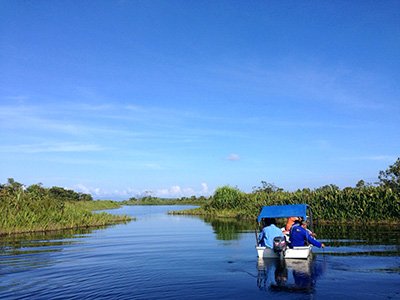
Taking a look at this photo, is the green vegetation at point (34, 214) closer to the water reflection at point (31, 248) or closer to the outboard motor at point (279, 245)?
the water reflection at point (31, 248)

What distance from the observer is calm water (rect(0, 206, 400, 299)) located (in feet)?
48.0

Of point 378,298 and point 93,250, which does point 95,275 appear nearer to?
point 93,250

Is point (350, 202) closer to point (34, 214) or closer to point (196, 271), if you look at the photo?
point (196, 271)

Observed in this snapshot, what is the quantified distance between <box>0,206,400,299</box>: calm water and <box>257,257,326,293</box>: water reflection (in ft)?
0.12

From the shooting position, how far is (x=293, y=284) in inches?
606

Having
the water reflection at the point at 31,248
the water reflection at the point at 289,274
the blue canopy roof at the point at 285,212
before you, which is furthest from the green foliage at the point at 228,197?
the water reflection at the point at 289,274

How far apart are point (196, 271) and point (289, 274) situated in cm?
453

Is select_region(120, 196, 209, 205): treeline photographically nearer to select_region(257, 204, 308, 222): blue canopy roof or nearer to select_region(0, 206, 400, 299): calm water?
select_region(0, 206, 400, 299): calm water

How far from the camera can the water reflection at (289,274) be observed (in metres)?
15.1

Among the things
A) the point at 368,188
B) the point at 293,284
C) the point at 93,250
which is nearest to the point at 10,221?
the point at 93,250

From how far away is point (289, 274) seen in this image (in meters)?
17.1

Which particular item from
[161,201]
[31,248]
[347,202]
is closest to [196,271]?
[31,248]

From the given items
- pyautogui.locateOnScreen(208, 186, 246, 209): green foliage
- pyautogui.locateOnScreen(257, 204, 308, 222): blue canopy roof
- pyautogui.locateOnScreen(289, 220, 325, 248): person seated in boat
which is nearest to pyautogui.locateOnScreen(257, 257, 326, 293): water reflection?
pyautogui.locateOnScreen(289, 220, 325, 248): person seated in boat

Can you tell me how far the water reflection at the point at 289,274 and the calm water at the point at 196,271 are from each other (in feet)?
0.12
